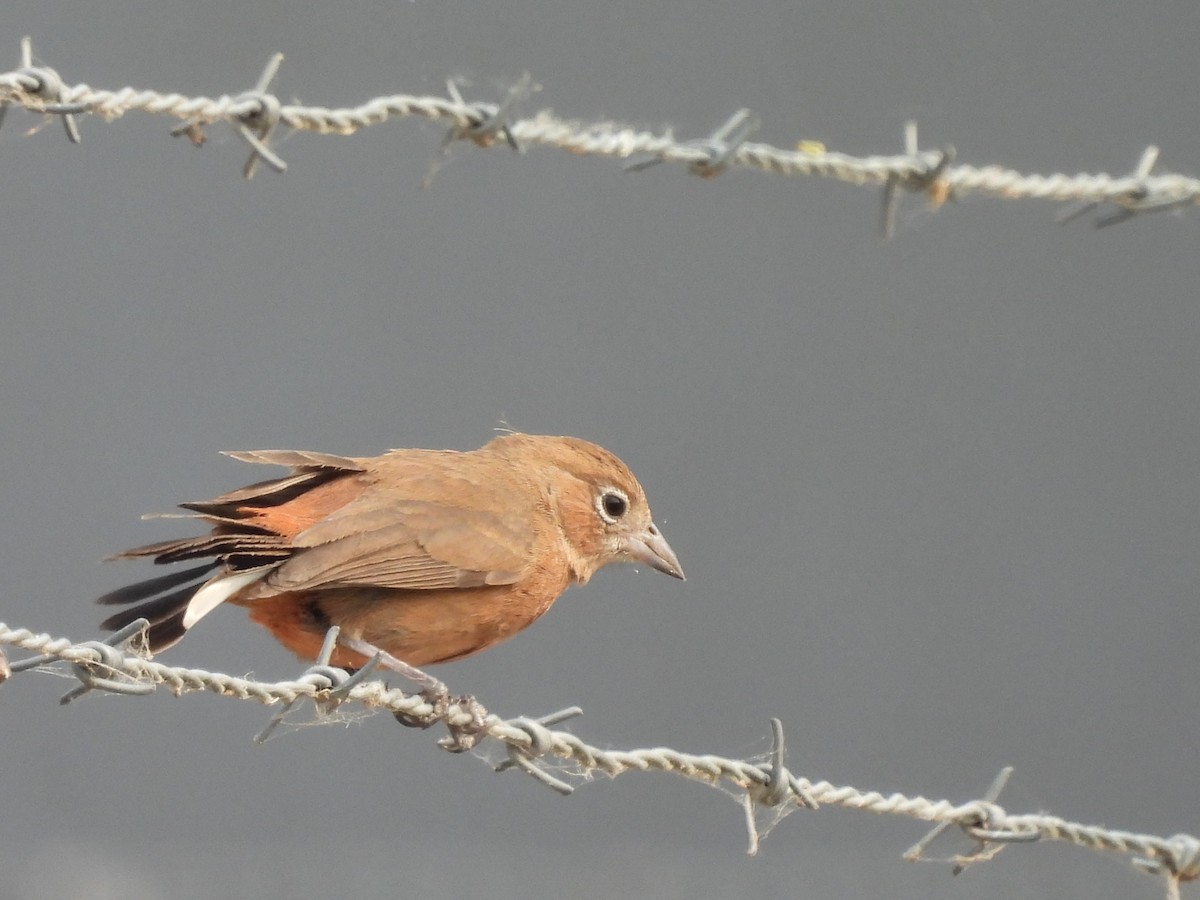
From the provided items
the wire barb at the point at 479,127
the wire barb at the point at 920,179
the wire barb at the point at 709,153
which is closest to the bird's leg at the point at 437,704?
the wire barb at the point at 479,127

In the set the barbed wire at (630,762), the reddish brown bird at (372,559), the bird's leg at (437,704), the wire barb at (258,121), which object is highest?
the wire barb at (258,121)

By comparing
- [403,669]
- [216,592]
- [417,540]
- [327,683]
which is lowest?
[327,683]

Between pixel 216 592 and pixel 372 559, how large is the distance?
0.42m

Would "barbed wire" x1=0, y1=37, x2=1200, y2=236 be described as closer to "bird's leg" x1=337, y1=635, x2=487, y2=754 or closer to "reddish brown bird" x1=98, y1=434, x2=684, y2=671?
"reddish brown bird" x1=98, y1=434, x2=684, y2=671

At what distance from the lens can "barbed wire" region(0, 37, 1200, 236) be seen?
10.1ft

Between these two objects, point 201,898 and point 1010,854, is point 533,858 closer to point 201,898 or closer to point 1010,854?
point 201,898

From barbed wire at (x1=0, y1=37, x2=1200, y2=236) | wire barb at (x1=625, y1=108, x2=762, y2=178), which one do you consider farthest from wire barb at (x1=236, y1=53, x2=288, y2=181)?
wire barb at (x1=625, y1=108, x2=762, y2=178)

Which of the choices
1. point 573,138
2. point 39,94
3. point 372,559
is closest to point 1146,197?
point 573,138

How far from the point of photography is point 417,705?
357 centimetres

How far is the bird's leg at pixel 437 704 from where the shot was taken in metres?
3.87

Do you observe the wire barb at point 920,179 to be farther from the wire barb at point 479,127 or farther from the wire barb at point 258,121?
the wire barb at point 258,121

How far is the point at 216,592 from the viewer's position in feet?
12.9

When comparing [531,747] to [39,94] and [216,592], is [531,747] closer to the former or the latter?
[216,592]

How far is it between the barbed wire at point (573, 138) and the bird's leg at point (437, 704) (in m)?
1.22
